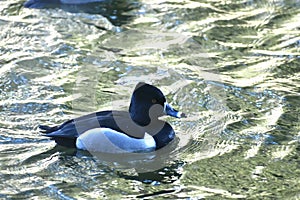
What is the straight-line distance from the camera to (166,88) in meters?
12.1

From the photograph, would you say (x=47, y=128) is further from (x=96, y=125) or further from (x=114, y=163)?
(x=114, y=163)

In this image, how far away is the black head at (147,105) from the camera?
34.0 ft

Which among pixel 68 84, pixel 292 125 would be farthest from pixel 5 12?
pixel 292 125

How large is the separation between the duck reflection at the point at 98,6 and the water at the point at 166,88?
0.05 meters

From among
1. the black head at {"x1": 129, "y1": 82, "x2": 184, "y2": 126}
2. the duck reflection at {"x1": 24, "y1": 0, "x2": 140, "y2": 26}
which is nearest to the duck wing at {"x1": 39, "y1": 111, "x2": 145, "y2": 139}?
the black head at {"x1": 129, "y1": 82, "x2": 184, "y2": 126}

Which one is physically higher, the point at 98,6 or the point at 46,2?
the point at 46,2

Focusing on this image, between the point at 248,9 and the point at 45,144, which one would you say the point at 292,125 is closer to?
the point at 45,144

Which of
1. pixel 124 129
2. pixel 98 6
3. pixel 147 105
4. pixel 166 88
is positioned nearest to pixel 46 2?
pixel 98 6

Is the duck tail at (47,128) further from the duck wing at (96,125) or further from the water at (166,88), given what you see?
the water at (166,88)

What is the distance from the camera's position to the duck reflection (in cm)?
1536

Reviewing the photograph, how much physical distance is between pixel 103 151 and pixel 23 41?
167 inches

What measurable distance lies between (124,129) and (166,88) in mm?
2045

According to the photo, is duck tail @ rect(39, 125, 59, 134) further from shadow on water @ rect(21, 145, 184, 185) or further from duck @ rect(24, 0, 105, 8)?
duck @ rect(24, 0, 105, 8)

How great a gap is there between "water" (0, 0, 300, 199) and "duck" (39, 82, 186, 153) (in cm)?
19
